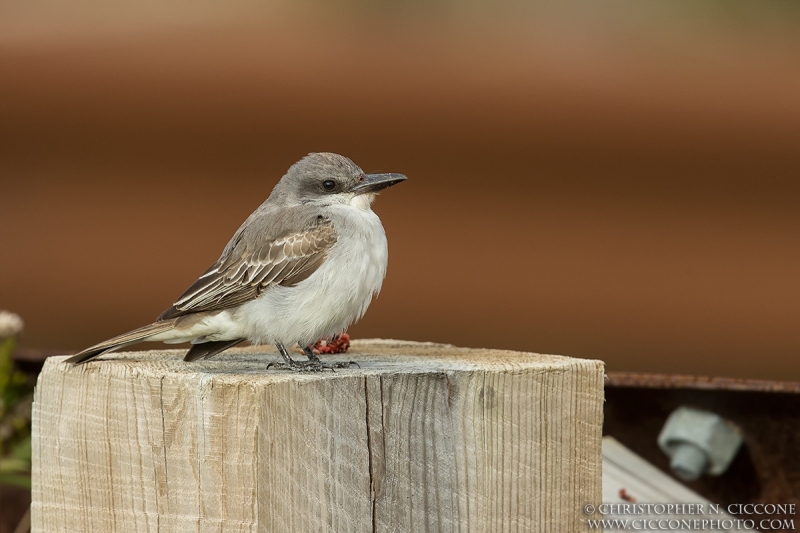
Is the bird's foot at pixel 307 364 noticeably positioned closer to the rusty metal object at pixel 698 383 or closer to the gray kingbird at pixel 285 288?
the gray kingbird at pixel 285 288

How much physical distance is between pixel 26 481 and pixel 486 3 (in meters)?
3.75

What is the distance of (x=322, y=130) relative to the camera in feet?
19.8

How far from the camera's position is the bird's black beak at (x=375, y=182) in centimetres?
462

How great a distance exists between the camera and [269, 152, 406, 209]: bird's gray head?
4.68 m

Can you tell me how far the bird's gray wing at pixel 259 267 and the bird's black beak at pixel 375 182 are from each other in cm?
41

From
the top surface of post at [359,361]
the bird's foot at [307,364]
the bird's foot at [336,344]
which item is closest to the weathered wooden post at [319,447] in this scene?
the top surface of post at [359,361]

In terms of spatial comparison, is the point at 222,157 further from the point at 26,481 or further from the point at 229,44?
the point at 26,481

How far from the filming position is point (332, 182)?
474cm

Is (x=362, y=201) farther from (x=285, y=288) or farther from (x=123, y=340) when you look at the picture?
(x=123, y=340)

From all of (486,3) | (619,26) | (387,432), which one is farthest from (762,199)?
(387,432)

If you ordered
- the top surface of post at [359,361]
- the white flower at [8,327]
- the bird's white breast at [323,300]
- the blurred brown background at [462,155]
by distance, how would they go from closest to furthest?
1. the top surface of post at [359,361]
2. the bird's white breast at [323,300]
3. the white flower at [8,327]
4. the blurred brown background at [462,155]

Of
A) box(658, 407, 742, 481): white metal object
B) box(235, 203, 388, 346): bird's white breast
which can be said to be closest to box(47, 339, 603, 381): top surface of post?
box(235, 203, 388, 346): bird's white breast

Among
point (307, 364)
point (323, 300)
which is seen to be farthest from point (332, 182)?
point (307, 364)

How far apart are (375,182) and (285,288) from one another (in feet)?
2.61
